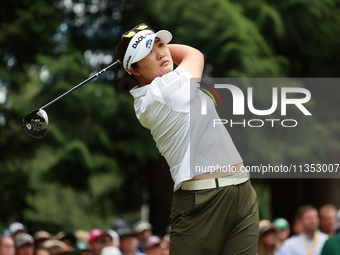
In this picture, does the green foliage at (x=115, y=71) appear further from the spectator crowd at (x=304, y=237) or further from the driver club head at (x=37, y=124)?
the driver club head at (x=37, y=124)

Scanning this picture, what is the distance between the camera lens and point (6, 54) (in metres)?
11.9

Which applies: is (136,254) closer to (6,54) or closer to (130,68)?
(130,68)

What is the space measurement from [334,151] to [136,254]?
16.6 ft

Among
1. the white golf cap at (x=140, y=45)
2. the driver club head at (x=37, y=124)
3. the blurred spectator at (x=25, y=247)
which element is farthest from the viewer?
the blurred spectator at (x=25, y=247)

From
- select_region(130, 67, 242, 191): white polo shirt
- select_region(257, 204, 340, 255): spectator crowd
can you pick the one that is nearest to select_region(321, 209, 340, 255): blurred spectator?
select_region(257, 204, 340, 255): spectator crowd

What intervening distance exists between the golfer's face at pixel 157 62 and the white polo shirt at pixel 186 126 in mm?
122

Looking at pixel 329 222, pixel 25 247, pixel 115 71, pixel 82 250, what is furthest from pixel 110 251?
pixel 115 71

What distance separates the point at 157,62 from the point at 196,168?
664 mm

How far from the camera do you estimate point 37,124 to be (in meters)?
4.14

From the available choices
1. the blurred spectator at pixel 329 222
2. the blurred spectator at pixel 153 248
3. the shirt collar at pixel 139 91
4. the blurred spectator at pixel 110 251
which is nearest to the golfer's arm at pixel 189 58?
the shirt collar at pixel 139 91

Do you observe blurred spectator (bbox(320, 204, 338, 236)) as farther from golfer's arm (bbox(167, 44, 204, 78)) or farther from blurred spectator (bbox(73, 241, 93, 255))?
golfer's arm (bbox(167, 44, 204, 78))

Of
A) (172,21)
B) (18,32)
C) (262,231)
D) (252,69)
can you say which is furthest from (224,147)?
(18,32)

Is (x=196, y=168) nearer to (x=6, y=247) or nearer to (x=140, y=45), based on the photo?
(x=140, y=45)

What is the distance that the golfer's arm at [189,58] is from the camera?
3.63 m
